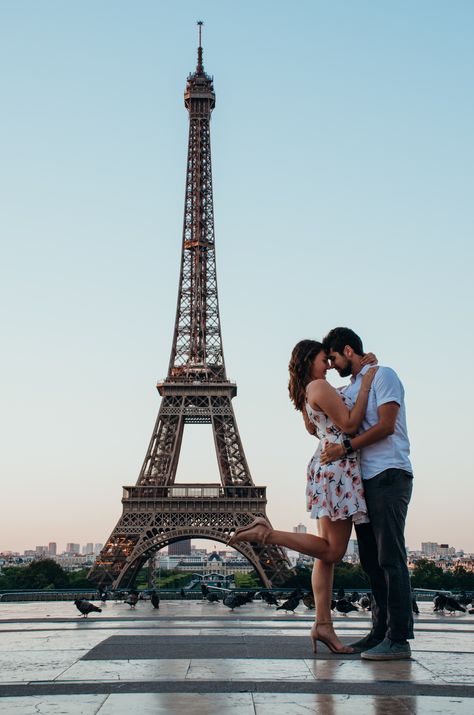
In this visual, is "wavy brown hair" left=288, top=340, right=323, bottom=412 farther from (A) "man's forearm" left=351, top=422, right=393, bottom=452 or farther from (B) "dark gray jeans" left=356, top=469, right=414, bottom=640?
(B) "dark gray jeans" left=356, top=469, right=414, bottom=640

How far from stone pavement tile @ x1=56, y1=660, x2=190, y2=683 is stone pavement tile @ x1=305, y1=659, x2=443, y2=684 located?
3.48 feet

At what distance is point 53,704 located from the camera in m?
5.04

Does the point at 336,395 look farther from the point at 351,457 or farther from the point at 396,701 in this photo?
the point at 396,701

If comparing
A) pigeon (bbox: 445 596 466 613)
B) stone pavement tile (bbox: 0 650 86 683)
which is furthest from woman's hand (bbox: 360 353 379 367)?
pigeon (bbox: 445 596 466 613)


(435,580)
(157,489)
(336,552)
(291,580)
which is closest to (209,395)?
(157,489)

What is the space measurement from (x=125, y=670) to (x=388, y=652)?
2.21 metres

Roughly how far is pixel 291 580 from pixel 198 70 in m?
43.9

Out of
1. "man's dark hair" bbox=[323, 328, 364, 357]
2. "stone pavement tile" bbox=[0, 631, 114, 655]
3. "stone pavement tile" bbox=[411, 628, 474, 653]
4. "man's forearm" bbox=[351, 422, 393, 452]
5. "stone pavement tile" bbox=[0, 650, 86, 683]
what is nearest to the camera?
"stone pavement tile" bbox=[0, 650, 86, 683]

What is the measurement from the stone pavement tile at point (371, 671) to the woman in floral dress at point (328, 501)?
2.10 feet

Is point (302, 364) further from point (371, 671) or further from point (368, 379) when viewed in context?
point (371, 671)

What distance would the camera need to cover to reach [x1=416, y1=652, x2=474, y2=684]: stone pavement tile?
6.09 m

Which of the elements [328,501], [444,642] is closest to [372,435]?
[328,501]

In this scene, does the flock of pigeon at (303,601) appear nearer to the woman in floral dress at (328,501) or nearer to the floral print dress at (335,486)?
the woman in floral dress at (328,501)

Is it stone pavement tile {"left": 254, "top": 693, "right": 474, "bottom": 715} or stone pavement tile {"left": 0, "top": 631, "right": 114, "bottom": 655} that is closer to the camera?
stone pavement tile {"left": 254, "top": 693, "right": 474, "bottom": 715}
